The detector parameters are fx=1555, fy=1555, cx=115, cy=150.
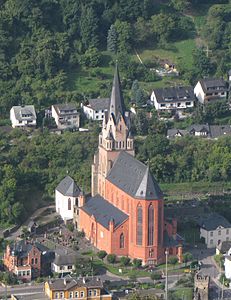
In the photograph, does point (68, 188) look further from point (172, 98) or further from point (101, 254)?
point (172, 98)

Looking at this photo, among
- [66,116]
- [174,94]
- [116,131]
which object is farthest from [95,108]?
[116,131]

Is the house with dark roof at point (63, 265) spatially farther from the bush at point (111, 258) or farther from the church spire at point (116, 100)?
the church spire at point (116, 100)

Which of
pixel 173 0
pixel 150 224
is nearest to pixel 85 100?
pixel 173 0

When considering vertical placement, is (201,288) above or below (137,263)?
below

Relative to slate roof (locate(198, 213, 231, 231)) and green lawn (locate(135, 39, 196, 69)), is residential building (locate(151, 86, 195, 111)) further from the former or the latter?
slate roof (locate(198, 213, 231, 231))

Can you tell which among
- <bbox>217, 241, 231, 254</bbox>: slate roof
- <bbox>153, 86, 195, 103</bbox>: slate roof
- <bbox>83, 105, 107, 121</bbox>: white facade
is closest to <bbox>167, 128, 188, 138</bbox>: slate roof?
<bbox>153, 86, 195, 103</bbox>: slate roof

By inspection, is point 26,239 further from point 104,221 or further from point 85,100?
point 85,100

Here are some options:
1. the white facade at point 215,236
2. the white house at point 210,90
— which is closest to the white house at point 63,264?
the white facade at point 215,236
